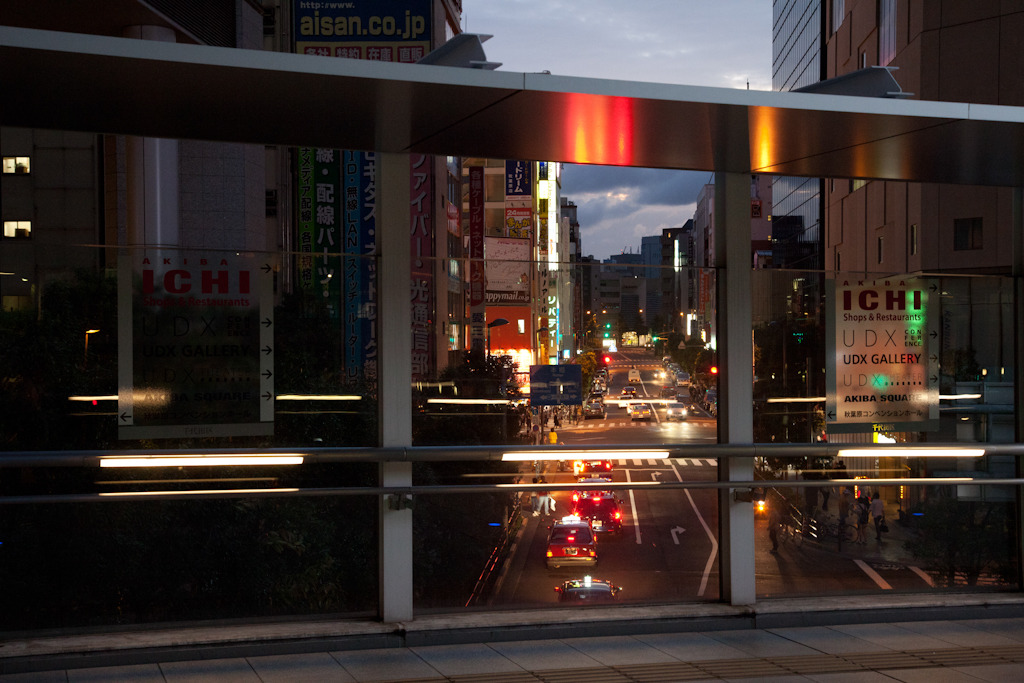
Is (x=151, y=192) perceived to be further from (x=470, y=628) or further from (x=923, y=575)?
(x=923, y=575)

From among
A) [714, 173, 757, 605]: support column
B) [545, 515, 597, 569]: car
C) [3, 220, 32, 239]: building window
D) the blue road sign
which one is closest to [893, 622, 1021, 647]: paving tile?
[714, 173, 757, 605]: support column

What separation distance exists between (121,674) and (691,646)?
3184 mm

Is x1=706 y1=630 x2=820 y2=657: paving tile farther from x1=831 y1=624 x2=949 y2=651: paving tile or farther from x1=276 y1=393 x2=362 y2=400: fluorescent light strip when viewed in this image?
x1=276 y1=393 x2=362 y2=400: fluorescent light strip

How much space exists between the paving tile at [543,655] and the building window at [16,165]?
26548 millimetres

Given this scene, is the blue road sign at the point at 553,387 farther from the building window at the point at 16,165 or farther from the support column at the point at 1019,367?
the building window at the point at 16,165

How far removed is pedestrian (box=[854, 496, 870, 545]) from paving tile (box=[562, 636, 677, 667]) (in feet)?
6.23

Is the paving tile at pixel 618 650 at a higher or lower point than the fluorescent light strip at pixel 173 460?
lower

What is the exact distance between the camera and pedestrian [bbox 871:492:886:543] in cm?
666

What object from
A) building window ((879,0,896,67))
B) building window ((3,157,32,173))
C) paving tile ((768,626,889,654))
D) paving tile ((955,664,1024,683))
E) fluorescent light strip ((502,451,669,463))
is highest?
building window ((879,0,896,67))

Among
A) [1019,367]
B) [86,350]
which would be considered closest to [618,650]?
[86,350]

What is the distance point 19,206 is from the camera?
27859 millimetres

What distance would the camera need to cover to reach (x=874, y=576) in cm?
677

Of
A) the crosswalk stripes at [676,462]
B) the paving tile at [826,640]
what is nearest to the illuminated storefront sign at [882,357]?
the crosswalk stripes at [676,462]

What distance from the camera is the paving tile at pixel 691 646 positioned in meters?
5.55
